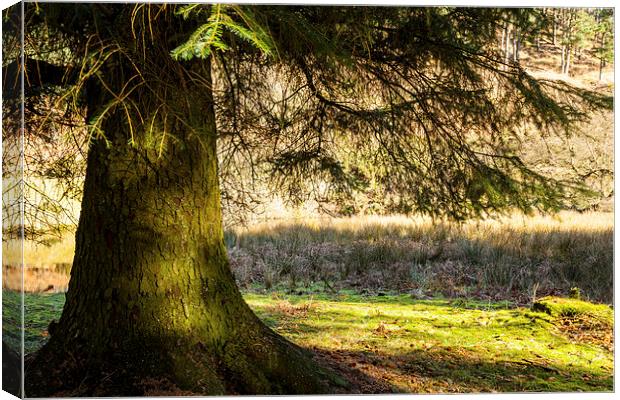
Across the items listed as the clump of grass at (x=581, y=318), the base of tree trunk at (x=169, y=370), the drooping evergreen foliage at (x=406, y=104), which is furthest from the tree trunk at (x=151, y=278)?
the clump of grass at (x=581, y=318)

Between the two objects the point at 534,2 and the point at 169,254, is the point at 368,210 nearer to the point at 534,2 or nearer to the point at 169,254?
the point at 534,2

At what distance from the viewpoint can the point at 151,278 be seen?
3.45 m

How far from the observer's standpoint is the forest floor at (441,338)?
465cm

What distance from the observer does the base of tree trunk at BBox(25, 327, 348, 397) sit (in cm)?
349

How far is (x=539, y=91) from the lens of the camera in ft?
13.4

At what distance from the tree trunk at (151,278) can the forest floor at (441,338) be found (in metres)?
1.06

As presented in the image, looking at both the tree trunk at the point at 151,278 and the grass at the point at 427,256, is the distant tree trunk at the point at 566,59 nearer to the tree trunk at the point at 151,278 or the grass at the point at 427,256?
the grass at the point at 427,256

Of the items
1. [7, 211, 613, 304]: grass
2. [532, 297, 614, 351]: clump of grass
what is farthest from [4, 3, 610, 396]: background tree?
[7, 211, 613, 304]: grass

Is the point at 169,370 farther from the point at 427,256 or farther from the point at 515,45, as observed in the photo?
the point at 515,45

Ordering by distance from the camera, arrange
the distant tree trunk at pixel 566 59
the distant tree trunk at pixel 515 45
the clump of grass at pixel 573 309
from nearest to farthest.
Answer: the distant tree trunk at pixel 515 45 → the clump of grass at pixel 573 309 → the distant tree trunk at pixel 566 59

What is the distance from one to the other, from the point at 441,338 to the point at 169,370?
2.47 meters

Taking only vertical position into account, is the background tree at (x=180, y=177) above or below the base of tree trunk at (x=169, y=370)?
above

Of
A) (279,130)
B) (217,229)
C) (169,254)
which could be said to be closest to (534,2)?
(279,130)

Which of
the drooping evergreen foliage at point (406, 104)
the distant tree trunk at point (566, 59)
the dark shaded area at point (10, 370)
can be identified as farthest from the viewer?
the distant tree trunk at point (566, 59)
